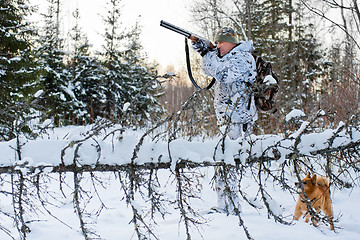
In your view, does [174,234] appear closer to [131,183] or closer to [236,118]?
[131,183]

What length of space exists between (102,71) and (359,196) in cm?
1125

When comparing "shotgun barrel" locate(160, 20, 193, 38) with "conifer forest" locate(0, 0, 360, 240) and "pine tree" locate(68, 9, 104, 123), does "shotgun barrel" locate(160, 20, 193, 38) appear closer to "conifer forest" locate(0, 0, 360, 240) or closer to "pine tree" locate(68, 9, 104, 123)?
"conifer forest" locate(0, 0, 360, 240)

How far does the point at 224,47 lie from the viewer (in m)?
2.72

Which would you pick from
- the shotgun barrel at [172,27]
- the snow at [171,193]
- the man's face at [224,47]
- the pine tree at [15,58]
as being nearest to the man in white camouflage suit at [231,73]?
the man's face at [224,47]

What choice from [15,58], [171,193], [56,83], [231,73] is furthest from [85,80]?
[231,73]

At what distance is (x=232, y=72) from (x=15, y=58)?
612 cm

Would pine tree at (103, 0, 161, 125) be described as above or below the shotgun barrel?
above

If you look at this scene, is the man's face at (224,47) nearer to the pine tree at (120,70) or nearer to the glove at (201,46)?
the glove at (201,46)

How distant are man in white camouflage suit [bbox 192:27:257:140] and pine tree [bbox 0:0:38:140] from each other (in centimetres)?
533

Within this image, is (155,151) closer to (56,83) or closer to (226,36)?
(226,36)

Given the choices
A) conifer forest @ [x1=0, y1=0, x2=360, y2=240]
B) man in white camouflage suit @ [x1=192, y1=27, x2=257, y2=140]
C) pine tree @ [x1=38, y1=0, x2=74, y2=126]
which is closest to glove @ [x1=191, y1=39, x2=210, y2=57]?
man in white camouflage suit @ [x1=192, y1=27, x2=257, y2=140]

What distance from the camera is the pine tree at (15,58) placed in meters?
6.27

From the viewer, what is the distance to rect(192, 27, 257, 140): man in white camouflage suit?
250 centimetres

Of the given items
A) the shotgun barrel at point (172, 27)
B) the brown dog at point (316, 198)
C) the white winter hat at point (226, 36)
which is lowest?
the brown dog at point (316, 198)
